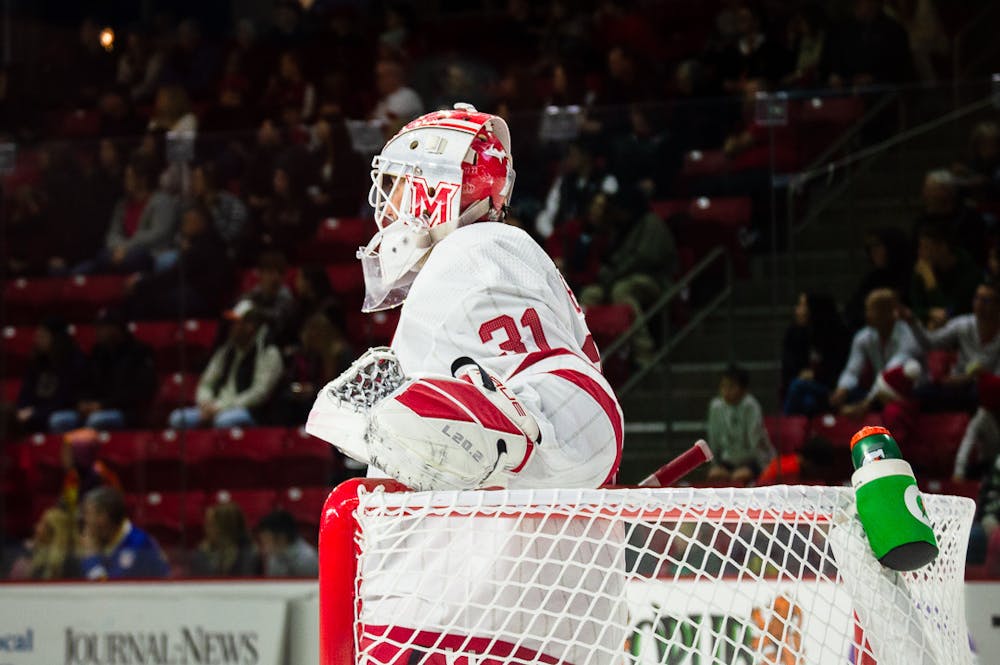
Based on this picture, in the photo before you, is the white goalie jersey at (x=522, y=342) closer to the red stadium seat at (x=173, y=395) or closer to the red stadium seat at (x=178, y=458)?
the red stadium seat at (x=178, y=458)

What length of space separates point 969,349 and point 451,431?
304cm

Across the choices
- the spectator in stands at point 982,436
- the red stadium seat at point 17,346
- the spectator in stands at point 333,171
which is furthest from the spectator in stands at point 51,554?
the spectator in stands at point 982,436

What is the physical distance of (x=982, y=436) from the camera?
410 centimetres

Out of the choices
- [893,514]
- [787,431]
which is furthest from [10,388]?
[893,514]

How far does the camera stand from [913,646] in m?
1.53

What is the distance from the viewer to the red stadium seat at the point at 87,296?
5.05 meters

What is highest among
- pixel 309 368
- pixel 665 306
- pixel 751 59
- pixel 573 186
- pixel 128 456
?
pixel 751 59

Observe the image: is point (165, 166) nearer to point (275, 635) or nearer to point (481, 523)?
point (275, 635)

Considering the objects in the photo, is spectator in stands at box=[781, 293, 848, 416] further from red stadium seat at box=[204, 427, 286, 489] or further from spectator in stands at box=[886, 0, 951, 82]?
spectator in stands at box=[886, 0, 951, 82]

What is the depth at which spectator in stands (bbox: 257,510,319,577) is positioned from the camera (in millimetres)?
4375

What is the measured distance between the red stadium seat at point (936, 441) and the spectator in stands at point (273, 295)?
1.98m

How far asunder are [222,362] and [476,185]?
3020 millimetres

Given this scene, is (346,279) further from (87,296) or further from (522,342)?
(522,342)

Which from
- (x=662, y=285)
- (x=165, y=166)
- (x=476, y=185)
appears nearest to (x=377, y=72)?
(x=165, y=166)
